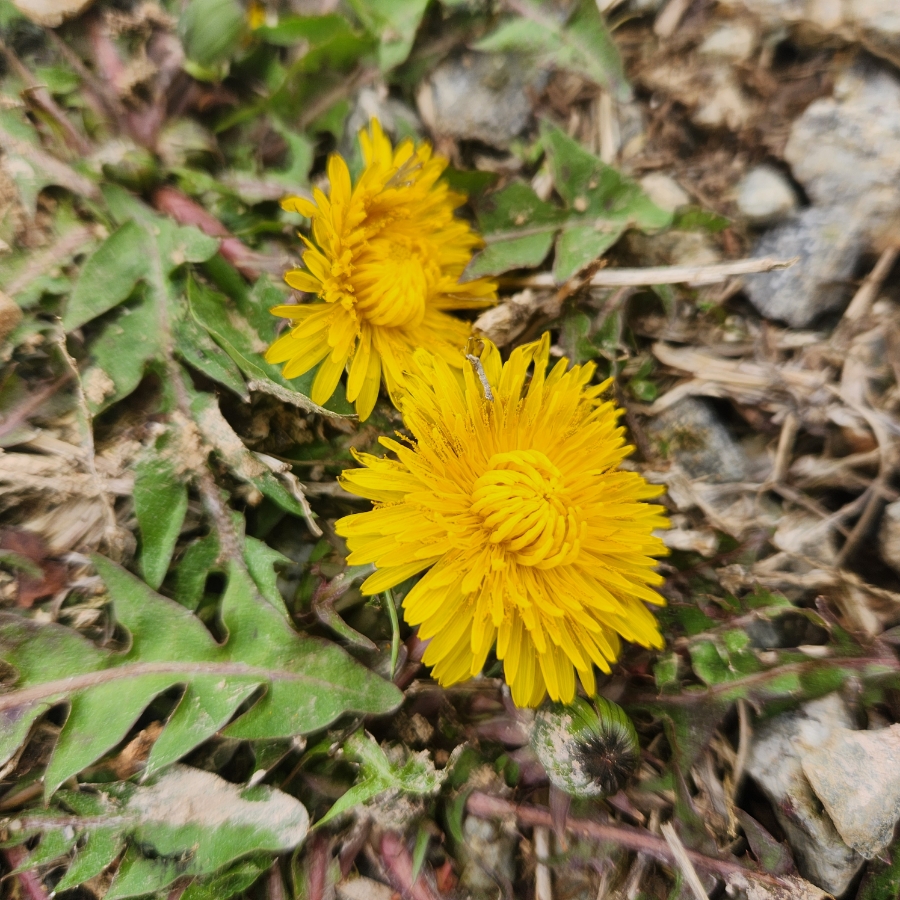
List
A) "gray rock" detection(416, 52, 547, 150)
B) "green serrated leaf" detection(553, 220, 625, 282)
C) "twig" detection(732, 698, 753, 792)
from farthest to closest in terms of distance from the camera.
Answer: "gray rock" detection(416, 52, 547, 150), "green serrated leaf" detection(553, 220, 625, 282), "twig" detection(732, 698, 753, 792)

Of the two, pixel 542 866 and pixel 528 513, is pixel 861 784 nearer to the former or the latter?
pixel 542 866

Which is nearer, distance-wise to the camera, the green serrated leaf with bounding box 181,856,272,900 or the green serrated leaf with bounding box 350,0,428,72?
the green serrated leaf with bounding box 181,856,272,900

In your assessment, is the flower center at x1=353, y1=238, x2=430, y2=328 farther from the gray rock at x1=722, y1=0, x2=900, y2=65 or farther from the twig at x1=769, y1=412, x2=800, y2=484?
the gray rock at x1=722, y1=0, x2=900, y2=65

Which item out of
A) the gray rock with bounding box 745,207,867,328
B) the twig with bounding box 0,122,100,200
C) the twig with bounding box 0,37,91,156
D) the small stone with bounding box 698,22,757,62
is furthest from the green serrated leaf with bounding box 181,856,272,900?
the small stone with bounding box 698,22,757,62

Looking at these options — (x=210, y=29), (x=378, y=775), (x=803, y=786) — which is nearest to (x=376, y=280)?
(x=210, y=29)

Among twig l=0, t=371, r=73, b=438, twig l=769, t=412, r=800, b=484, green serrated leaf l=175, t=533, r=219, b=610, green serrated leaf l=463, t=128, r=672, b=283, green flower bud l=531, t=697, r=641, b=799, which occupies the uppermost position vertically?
green serrated leaf l=463, t=128, r=672, b=283

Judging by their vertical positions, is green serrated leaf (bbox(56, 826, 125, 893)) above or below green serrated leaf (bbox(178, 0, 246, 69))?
below

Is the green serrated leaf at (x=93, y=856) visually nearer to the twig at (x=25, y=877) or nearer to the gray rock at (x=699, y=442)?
the twig at (x=25, y=877)

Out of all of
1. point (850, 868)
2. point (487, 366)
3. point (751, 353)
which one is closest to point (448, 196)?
point (487, 366)
